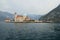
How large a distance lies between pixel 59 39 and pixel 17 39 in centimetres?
1030

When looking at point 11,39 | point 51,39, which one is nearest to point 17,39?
point 11,39

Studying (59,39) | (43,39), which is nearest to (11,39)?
(43,39)

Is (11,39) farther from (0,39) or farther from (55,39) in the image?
(55,39)

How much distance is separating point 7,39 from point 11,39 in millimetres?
978

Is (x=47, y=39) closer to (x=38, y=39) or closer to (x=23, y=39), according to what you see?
(x=38, y=39)

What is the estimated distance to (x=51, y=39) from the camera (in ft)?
165

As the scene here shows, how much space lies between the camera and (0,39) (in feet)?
162

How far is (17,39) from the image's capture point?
50.0 m

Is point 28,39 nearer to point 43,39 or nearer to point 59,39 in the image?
point 43,39

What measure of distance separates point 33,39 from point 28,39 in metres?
1.24

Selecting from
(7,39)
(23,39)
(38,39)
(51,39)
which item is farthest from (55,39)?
(7,39)

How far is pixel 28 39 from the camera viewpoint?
165 ft

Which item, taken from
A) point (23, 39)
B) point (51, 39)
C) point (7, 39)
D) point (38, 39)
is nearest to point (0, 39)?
point (7, 39)

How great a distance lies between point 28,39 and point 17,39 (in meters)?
2.73
